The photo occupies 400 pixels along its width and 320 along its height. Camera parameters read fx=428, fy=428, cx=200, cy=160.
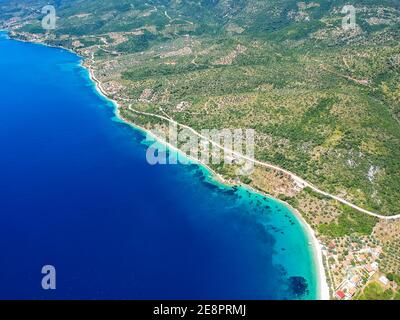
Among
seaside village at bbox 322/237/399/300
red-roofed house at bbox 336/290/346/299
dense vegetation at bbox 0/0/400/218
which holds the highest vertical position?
dense vegetation at bbox 0/0/400/218

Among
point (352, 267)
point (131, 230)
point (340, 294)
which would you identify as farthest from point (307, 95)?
point (131, 230)

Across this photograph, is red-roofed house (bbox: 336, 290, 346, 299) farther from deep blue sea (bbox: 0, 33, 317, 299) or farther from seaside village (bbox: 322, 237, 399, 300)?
deep blue sea (bbox: 0, 33, 317, 299)

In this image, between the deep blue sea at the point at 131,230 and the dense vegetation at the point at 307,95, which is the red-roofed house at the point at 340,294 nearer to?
the deep blue sea at the point at 131,230

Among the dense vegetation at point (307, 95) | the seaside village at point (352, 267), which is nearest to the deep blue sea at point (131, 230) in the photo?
the seaside village at point (352, 267)

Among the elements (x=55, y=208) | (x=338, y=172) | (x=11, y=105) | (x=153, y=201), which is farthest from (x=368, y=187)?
(x=11, y=105)

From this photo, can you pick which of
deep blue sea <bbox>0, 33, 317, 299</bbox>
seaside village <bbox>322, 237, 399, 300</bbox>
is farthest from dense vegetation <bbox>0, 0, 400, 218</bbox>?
deep blue sea <bbox>0, 33, 317, 299</bbox>

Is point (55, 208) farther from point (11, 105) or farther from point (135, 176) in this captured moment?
point (11, 105)

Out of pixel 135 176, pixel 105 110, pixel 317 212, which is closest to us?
pixel 317 212
